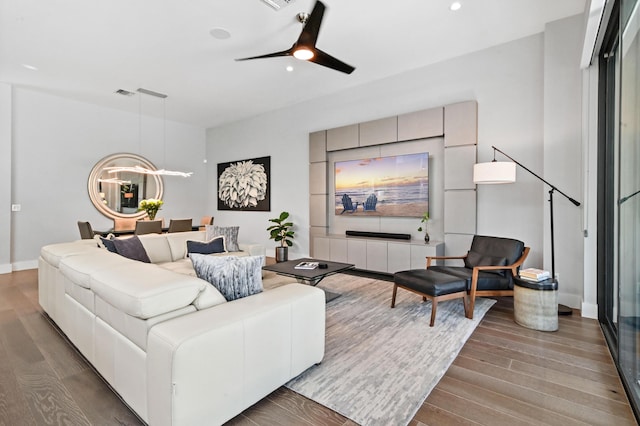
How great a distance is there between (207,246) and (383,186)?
2.99 meters

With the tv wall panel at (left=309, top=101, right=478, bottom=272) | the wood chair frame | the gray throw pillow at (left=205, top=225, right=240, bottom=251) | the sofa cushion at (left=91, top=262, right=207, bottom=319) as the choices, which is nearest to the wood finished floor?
the wood chair frame

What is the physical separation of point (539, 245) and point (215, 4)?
470cm

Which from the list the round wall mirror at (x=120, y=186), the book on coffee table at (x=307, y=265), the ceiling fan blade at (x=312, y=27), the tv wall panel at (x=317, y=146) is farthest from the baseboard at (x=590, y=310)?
the round wall mirror at (x=120, y=186)

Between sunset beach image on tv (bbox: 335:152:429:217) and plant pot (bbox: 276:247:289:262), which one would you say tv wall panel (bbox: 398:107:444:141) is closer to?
sunset beach image on tv (bbox: 335:152:429:217)

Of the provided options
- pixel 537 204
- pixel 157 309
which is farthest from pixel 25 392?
pixel 537 204

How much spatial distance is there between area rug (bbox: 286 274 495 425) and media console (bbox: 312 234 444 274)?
816 millimetres

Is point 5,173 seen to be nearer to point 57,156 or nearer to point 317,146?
point 57,156

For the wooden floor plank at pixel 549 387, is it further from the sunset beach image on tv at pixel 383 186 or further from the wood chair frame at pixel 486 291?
the sunset beach image on tv at pixel 383 186

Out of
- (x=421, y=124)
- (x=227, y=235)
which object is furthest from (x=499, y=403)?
(x=227, y=235)

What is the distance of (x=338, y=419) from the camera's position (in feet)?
5.89

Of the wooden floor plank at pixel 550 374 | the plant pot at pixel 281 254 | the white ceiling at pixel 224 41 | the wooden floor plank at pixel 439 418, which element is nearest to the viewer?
the wooden floor plank at pixel 439 418

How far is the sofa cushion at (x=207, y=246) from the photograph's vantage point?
176 inches

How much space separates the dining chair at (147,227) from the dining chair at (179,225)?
26 cm

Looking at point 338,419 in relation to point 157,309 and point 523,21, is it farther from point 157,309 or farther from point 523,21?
point 523,21
